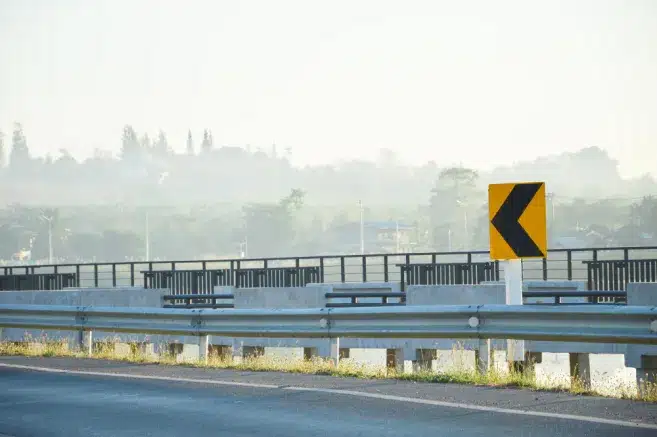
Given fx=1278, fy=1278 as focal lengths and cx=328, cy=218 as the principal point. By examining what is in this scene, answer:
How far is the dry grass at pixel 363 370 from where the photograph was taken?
13.2 metres

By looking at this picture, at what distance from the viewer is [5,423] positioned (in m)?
11.8

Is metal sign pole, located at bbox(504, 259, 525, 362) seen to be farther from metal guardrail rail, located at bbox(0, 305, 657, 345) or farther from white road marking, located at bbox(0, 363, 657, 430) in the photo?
white road marking, located at bbox(0, 363, 657, 430)

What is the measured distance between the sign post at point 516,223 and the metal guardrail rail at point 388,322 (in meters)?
0.65

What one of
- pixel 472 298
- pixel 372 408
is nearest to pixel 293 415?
pixel 372 408

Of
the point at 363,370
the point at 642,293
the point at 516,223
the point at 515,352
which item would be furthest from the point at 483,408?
the point at 642,293

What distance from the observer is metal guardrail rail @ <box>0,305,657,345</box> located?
43.3 ft

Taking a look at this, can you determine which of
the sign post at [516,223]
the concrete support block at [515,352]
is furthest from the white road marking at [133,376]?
the sign post at [516,223]

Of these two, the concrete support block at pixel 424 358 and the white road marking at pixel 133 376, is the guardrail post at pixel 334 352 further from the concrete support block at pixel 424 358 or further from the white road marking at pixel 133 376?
the white road marking at pixel 133 376

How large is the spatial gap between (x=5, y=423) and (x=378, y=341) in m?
7.56

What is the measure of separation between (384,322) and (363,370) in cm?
72

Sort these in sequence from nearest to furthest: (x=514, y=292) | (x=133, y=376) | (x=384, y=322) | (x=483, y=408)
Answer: (x=483, y=408), (x=514, y=292), (x=384, y=322), (x=133, y=376)

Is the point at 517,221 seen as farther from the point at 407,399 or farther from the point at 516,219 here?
the point at 407,399

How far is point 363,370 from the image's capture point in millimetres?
15695

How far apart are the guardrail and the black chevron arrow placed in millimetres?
833
